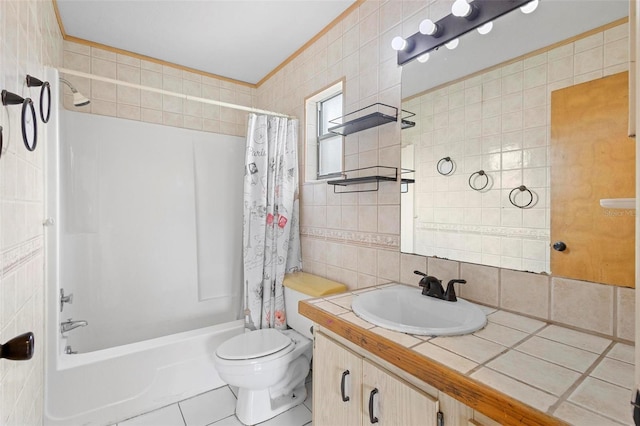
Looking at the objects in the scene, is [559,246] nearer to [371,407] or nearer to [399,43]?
[371,407]

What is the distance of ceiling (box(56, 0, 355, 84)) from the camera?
6.01ft

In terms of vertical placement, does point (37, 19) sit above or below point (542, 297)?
above

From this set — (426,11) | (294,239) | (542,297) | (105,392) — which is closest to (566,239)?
(542,297)

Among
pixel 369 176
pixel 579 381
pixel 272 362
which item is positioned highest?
pixel 369 176

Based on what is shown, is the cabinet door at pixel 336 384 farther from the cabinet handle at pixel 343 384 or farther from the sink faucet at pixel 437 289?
the sink faucet at pixel 437 289

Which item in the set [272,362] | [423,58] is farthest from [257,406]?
[423,58]

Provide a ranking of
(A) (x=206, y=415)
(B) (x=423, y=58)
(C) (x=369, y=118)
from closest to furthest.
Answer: (B) (x=423, y=58) < (C) (x=369, y=118) < (A) (x=206, y=415)

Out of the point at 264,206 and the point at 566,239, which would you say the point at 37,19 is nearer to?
the point at 264,206

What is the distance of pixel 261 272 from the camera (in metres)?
2.09

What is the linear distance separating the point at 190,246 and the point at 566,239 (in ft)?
7.55

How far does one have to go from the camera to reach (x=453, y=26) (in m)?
1.30

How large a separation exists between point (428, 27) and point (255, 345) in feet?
5.98

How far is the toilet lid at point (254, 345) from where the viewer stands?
1587 mm

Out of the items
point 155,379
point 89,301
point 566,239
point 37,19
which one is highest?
point 37,19
